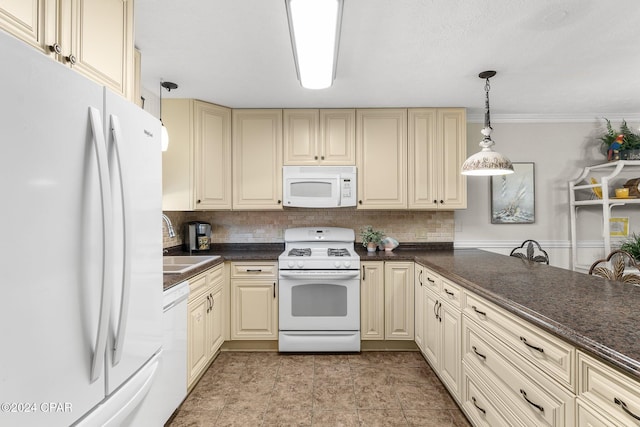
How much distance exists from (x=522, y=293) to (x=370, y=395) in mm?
1292

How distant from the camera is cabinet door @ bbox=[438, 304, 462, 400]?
190 cm

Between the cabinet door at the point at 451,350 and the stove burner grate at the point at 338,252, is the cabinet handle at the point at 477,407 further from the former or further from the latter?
the stove burner grate at the point at 338,252

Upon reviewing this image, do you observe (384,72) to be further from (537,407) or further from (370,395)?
(370,395)

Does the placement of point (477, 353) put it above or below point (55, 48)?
below

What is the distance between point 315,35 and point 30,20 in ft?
3.42

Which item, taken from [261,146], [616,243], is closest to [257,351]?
[261,146]

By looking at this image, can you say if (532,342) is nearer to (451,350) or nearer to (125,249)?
(451,350)

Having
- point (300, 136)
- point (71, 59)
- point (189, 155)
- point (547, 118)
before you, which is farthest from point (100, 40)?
point (547, 118)

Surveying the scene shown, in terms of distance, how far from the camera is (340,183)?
3018 mm

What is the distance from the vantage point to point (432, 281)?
7.82 feet

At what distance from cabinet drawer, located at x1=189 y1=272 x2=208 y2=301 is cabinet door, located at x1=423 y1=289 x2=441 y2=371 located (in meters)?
1.71

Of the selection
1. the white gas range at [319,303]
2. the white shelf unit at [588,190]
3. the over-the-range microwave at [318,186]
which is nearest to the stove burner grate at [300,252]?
the white gas range at [319,303]

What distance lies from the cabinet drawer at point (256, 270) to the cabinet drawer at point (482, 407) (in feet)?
5.47

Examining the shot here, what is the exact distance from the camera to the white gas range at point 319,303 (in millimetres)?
2750
